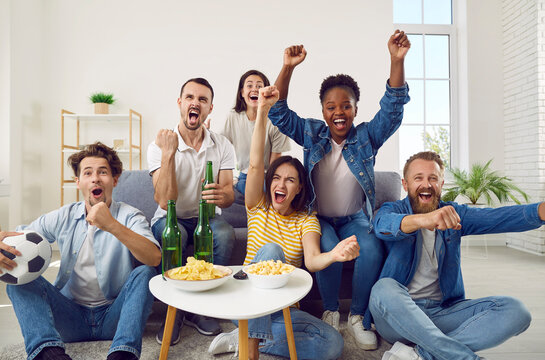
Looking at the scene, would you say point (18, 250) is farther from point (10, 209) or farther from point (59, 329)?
point (10, 209)

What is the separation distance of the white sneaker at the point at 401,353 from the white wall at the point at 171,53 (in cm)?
309

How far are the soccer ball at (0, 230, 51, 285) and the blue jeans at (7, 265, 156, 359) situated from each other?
0.23ft

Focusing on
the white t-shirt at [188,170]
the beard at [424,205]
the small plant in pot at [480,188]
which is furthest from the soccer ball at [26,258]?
the small plant in pot at [480,188]

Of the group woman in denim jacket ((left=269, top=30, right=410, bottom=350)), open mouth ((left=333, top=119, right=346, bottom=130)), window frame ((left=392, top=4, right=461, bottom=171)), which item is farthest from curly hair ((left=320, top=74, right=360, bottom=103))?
window frame ((left=392, top=4, right=461, bottom=171))

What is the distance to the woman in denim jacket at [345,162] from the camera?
1689 millimetres

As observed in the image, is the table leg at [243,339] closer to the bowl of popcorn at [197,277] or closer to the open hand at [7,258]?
the bowl of popcorn at [197,277]

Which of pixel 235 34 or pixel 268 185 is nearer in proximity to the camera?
pixel 268 185

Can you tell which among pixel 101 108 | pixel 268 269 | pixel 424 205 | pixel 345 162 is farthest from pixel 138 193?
pixel 101 108

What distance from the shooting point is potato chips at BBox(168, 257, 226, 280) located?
116cm

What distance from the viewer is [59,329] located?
1447mm

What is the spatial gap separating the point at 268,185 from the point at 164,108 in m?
3.00

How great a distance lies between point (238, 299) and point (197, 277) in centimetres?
15

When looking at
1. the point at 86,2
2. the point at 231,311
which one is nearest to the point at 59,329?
the point at 231,311

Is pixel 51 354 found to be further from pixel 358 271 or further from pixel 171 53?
pixel 171 53
